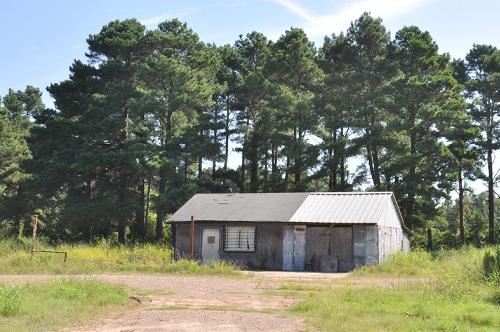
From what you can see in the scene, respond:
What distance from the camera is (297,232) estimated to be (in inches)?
1165

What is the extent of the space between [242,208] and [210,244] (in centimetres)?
291

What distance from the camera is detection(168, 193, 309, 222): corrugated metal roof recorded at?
30625 mm

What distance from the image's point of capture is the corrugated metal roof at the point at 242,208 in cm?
3062

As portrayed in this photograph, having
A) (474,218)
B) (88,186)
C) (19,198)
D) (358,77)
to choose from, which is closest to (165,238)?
(88,186)

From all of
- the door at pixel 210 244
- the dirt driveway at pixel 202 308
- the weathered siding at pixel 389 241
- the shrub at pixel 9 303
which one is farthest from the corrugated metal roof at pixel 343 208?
the shrub at pixel 9 303

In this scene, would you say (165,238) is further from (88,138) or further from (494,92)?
(494,92)

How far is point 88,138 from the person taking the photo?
48.5 meters

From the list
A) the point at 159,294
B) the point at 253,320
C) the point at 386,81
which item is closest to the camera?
the point at 253,320

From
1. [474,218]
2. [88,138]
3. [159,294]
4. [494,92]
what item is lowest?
[159,294]

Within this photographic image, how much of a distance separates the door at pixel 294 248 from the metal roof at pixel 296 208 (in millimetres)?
668

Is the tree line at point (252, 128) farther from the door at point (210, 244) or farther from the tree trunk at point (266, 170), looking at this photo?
the door at point (210, 244)

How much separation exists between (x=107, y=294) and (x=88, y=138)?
116 ft

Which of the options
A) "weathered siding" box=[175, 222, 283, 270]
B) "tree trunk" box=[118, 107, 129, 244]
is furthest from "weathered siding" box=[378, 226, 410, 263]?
"tree trunk" box=[118, 107, 129, 244]

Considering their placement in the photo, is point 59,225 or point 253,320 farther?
point 59,225
